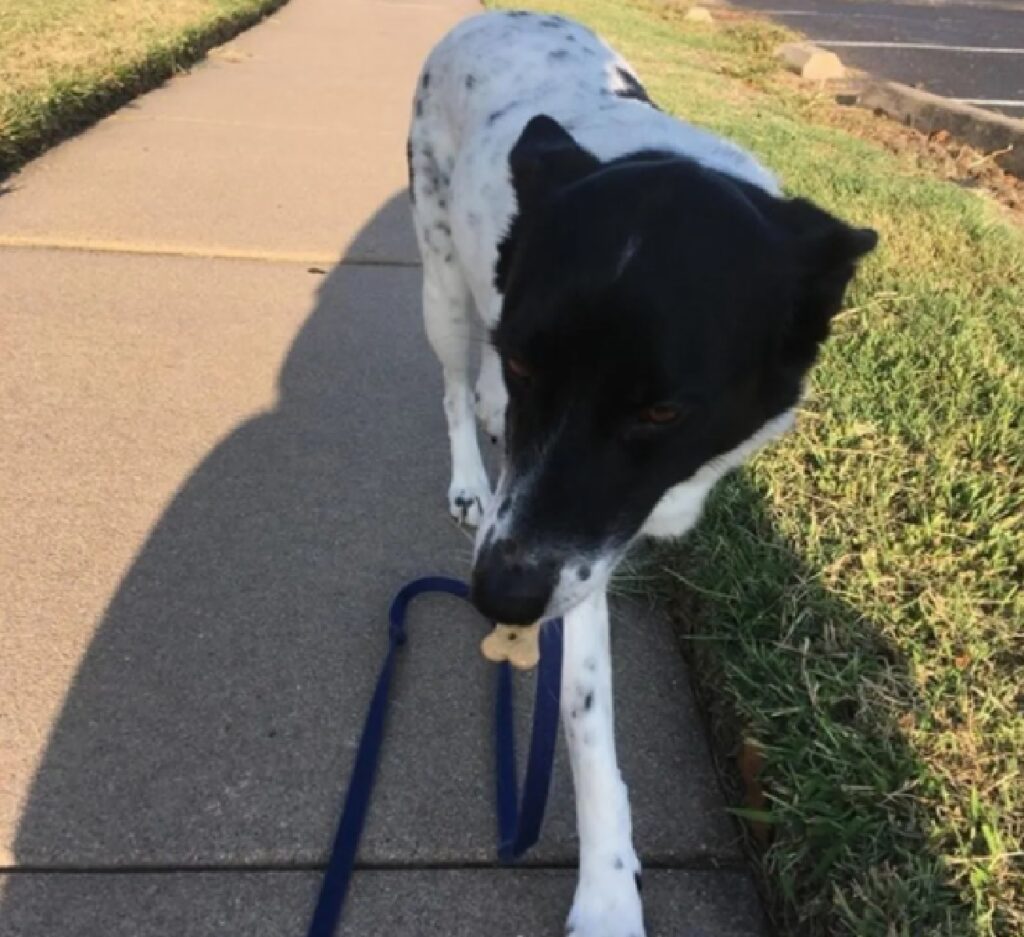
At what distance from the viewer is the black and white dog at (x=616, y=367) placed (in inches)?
85.1

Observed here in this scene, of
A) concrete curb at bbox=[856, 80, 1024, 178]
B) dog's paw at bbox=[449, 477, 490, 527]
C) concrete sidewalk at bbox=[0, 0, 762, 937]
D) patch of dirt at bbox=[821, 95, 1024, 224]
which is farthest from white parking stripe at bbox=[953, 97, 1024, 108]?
dog's paw at bbox=[449, 477, 490, 527]

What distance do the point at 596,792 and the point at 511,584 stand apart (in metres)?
0.55

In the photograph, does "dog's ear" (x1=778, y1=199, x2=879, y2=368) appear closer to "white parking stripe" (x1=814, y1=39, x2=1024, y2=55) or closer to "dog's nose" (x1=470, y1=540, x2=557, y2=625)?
"dog's nose" (x1=470, y1=540, x2=557, y2=625)

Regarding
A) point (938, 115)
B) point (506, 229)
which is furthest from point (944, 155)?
point (506, 229)

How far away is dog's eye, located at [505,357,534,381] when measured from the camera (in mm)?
2229

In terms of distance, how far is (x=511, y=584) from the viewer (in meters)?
2.18

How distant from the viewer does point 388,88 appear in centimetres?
1070

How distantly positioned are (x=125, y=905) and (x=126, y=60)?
8.09 m

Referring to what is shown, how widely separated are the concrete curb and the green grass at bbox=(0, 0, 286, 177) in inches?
249

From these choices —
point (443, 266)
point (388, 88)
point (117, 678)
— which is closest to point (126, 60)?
point (388, 88)

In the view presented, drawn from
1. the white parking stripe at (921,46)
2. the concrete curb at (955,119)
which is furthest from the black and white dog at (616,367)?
the white parking stripe at (921,46)

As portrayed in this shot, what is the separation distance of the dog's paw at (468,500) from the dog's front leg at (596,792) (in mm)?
1112

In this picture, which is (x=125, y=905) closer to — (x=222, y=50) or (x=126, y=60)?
(x=126, y=60)

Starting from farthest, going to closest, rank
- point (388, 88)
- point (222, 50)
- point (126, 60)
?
point (222, 50) < point (388, 88) < point (126, 60)
